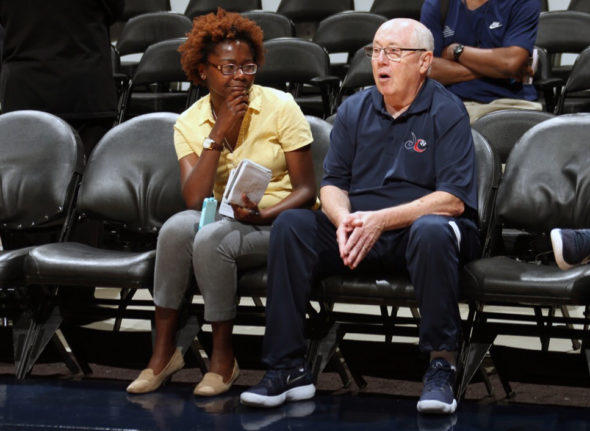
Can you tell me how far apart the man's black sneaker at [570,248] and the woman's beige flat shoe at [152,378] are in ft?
4.19

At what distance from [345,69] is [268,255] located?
3340mm

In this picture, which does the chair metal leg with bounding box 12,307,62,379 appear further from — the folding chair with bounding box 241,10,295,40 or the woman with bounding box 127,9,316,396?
the folding chair with bounding box 241,10,295,40

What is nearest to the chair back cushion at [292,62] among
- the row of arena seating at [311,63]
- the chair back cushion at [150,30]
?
the row of arena seating at [311,63]

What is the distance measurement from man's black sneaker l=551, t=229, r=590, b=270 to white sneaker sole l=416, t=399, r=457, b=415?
0.57 m

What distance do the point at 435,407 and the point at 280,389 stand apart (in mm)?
479

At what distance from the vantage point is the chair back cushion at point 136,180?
11.7ft

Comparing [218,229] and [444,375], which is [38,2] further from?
[444,375]

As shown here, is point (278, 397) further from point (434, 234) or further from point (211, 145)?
point (211, 145)

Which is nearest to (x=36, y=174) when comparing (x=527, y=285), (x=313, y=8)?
(x=527, y=285)

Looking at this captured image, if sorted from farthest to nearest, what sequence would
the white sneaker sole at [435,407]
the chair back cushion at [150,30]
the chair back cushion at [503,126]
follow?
the chair back cushion at [150,30] < the chair back cushion at [503,126] < the white sneaker sole at [435,407]

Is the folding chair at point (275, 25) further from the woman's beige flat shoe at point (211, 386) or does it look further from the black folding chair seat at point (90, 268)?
the woman's beige flat shoe at point (211, 386)

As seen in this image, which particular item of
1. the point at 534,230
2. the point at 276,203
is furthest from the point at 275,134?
the point at 534,230

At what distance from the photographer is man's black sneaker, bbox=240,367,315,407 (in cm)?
276

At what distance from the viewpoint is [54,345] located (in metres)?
3.45
